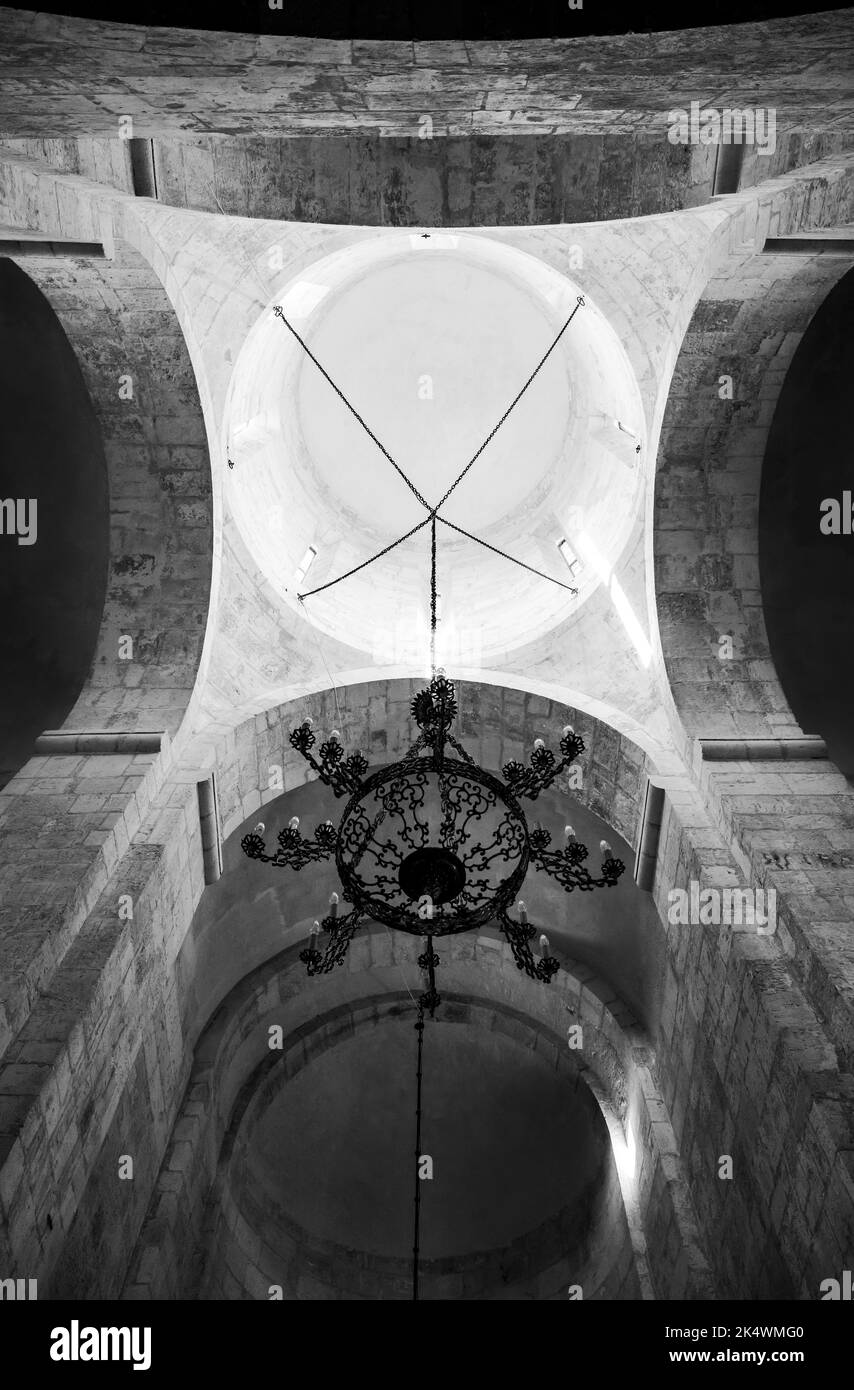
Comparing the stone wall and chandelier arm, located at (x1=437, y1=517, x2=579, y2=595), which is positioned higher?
chandelier arm, located at (x1=437, y1=517, x2=579, y2=595)

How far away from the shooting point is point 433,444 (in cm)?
1160

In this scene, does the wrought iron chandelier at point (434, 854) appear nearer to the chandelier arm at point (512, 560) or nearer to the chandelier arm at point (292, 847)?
the chandelier arm at point (292, 847)

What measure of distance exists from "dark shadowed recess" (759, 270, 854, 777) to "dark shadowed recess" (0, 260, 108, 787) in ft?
18.4

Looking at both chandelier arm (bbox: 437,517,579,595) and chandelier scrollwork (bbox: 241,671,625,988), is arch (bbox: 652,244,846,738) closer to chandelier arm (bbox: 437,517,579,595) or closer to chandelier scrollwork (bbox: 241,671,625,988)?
chandelier arm (bbox: 437,517,579,595)

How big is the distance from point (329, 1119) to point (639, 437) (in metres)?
7.87

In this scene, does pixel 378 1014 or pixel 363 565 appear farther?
pixel 378 1014

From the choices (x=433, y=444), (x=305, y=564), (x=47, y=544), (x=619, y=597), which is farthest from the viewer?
(x=433, y=444)

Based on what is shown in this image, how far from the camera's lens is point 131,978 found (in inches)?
263

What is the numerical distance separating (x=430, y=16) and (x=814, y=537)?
18.0 feet

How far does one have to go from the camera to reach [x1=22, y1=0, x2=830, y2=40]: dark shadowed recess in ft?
13.1

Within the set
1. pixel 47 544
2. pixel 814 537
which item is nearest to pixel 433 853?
pixel 814 537

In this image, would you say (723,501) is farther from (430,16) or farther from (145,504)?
(430,16)

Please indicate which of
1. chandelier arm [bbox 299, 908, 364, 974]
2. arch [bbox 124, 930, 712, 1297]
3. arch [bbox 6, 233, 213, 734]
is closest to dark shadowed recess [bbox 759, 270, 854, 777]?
arch [bbox 124, 930, 712, 1297]
